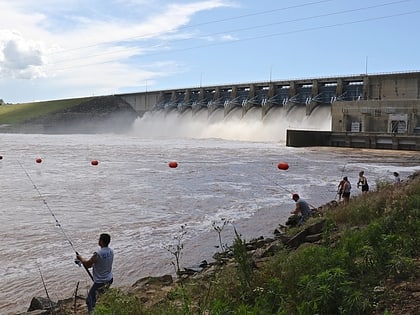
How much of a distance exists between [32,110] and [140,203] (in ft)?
368

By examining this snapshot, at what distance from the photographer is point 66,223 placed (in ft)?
51.3

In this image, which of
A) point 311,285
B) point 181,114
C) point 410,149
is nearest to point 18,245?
point 311,285

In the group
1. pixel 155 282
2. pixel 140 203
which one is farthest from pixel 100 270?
pixel 140 203

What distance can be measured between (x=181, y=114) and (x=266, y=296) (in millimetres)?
79983

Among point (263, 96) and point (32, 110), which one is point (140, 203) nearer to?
point (263, 96)

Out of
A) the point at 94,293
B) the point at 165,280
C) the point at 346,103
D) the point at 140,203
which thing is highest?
the point at 346,103

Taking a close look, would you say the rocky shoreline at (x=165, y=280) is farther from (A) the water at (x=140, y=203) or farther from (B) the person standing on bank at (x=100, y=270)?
(A) the water at (x=140, y=203)

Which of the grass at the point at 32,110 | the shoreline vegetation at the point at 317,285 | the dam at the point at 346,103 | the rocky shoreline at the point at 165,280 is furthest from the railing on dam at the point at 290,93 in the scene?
the shoreline vegetation at the point at 317,285

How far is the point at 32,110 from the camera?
123 meters

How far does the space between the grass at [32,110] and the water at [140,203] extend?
3049 inches

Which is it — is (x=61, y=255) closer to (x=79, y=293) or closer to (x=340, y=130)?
(x=79, y=293)

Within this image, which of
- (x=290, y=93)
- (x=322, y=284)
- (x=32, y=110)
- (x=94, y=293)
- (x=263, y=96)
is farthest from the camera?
(x=32, y=110)

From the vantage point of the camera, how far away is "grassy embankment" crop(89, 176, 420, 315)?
16.5ft

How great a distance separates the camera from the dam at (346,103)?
1847 inches
